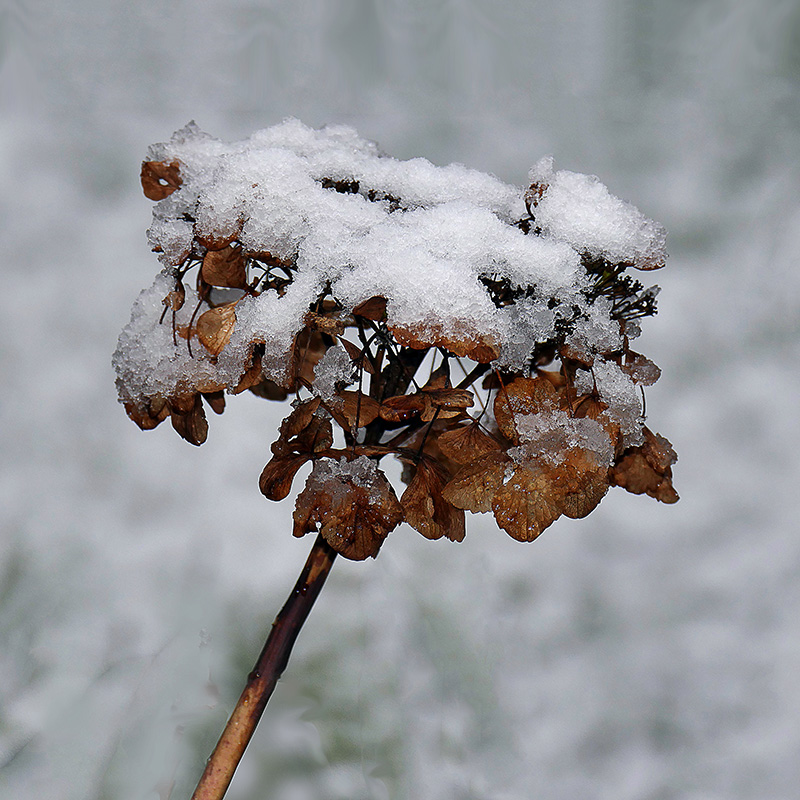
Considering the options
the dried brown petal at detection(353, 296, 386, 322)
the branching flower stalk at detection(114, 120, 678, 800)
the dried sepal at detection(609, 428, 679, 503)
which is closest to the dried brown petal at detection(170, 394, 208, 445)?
the branching flower stalk at detection(114, 120, 678, 800)

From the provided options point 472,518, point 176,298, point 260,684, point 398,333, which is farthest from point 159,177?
point 472,518

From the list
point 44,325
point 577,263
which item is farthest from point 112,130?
point 577,263

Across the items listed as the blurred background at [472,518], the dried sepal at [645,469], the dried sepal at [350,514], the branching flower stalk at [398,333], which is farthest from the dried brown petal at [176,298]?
the blurred background at [472,518]

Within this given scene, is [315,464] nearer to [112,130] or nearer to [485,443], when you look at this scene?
[485,443]

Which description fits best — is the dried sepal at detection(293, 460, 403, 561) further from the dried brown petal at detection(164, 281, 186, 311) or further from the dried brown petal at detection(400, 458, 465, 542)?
the dried brown petal at detection(164, 281, 186, 311)

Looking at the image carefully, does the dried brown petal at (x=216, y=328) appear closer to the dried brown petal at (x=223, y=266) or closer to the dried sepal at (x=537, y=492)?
the dried brown petal at (x=223, y=266)

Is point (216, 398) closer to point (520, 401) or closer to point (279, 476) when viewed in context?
point (279, 476)

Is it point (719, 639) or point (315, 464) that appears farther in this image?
point (719, 639)
